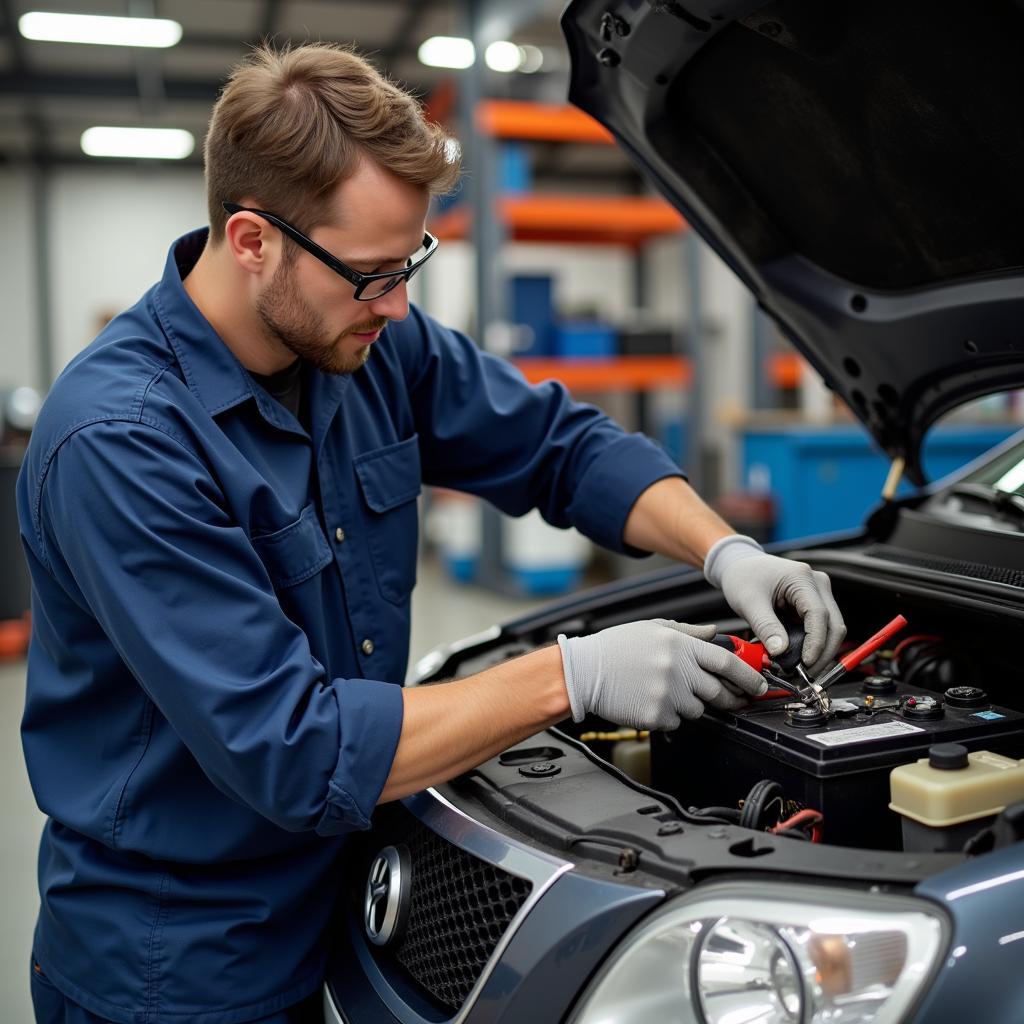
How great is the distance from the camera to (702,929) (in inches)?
30.1

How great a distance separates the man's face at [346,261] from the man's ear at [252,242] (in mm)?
16

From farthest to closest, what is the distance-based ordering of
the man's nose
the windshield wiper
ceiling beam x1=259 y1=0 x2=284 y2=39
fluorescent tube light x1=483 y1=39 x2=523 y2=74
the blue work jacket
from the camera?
fluorescent tube light x1=483 y1=39 x2=523 y2=74, ceiling beam x1=259 y1=0 x2=284 y2=39, the windshield wiper, the man's nose, the blue work jacket

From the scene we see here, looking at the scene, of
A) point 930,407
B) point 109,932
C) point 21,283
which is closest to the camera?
point 109,932

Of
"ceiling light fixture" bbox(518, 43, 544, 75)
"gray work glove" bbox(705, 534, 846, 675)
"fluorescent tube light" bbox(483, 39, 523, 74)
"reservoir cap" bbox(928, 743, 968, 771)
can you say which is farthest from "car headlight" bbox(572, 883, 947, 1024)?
"ceiling light fixture" bbox(518, 43, 544, 75)

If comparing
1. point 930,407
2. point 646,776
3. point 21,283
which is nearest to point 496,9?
point 930,407

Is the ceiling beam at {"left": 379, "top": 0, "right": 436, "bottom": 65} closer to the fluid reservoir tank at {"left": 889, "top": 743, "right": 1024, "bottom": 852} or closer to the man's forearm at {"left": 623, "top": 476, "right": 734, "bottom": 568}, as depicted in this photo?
the man's forearm at {"left": 623, "top": 476, "right": 734, "bottom": 568}

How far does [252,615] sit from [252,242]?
17.3 inches

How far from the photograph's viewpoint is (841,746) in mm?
932

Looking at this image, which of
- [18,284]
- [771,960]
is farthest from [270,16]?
[771,960]

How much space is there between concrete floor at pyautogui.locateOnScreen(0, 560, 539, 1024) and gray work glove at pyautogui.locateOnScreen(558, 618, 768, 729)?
1.45 meters

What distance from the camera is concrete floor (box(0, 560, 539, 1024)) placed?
6.72 ft

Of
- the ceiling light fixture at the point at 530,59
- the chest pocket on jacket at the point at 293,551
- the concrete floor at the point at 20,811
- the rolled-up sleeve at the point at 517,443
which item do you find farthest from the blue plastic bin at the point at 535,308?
the chest pocket on jacket at the point at 293,551

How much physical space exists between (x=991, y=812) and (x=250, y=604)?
26.4 inches

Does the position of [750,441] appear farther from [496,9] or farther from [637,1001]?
[637,1001]
